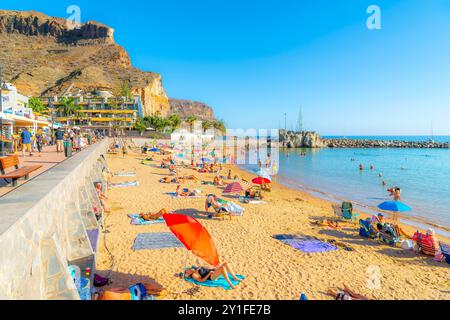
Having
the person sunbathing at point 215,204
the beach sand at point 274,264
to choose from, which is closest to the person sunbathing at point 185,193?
the beach sand at point 274,264

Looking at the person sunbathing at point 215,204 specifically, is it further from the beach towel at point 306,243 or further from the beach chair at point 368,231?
the beach chair at point 368,231

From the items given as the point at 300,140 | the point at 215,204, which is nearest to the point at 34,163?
the point at 215,204

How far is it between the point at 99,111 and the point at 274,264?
251 feet

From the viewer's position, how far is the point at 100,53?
11994 centimetres

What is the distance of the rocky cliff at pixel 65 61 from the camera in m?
87.8

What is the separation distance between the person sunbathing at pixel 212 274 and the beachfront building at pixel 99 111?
221ft

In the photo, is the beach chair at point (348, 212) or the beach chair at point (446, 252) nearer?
the beach chair at point (446, 252)

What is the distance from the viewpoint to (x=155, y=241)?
8.23 m

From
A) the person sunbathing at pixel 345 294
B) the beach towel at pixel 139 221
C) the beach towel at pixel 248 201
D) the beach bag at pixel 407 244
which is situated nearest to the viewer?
the person sunbathing at pixel 345 294

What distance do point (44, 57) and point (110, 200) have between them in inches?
5021

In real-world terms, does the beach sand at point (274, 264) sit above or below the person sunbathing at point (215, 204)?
below

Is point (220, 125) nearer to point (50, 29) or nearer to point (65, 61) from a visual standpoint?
point (65, 61)

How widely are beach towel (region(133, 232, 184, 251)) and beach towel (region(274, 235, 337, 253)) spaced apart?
3403 mm
